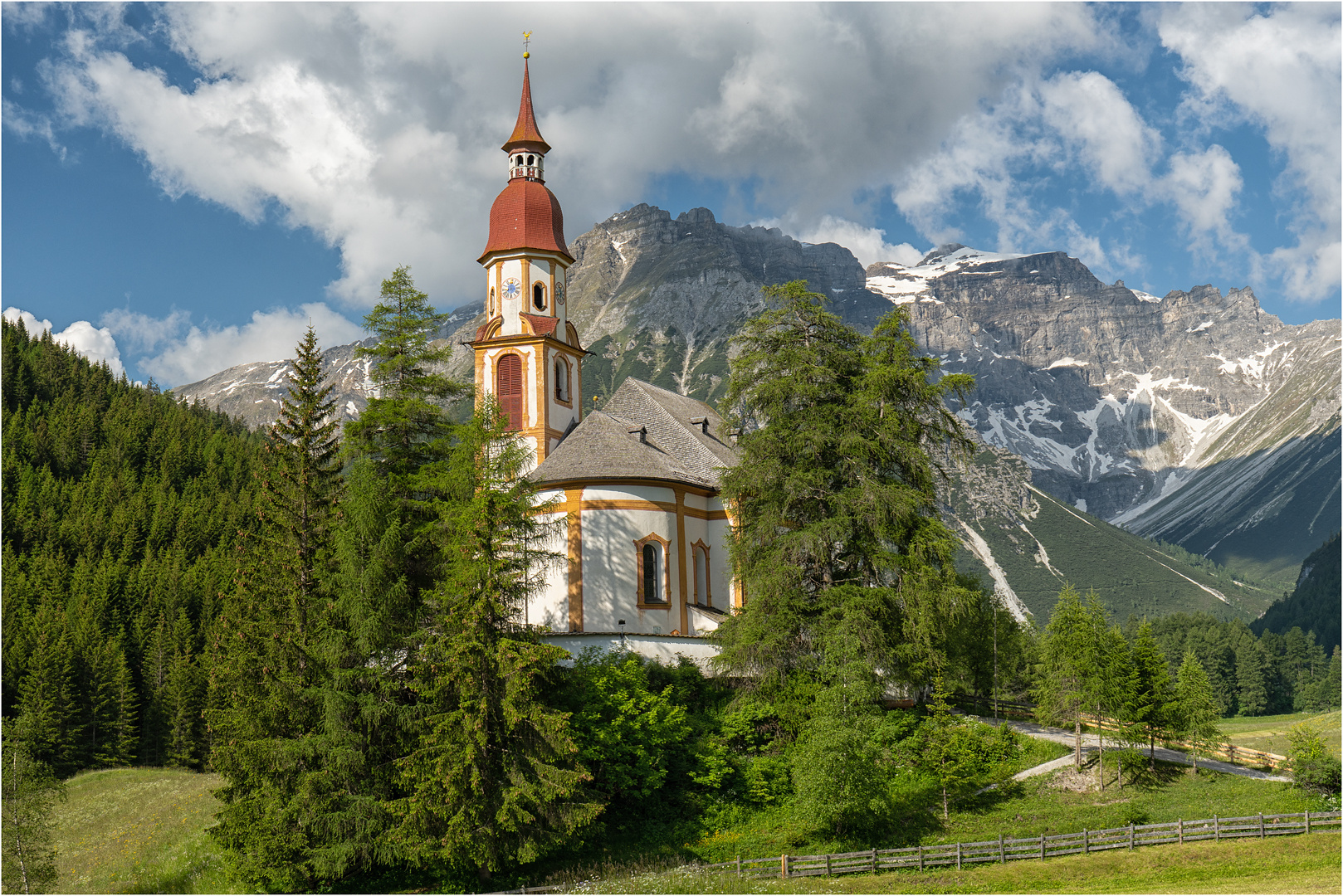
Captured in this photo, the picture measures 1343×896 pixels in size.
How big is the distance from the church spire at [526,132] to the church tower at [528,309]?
0.12 feet

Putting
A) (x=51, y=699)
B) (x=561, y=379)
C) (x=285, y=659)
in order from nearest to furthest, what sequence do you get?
(x=285, y=659)
(x=561, y=379)
(x=51, y=699)

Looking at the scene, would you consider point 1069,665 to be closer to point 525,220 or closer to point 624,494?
point 624,494

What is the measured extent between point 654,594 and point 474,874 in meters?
14.6

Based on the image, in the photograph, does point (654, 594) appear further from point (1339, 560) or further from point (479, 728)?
point (1339, 560)

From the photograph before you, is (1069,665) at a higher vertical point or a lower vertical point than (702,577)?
lower

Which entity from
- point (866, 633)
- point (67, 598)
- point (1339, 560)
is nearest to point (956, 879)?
point (866, 633)

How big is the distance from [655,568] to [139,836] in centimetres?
2182

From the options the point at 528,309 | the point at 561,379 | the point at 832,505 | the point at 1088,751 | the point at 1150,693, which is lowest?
the point at 1088,751

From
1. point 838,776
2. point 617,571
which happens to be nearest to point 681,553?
point 617,571

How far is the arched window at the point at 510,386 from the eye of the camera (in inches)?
1811

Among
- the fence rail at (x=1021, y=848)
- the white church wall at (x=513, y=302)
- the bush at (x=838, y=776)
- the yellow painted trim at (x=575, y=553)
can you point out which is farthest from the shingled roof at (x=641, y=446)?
the fence rail at (x=1021, y=848)

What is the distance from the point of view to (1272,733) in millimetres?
71875

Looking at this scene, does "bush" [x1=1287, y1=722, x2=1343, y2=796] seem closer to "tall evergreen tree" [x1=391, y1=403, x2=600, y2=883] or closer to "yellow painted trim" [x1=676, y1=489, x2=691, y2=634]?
"yellow painted trim" [x1=676, y1=489, x2=691, y2=634]

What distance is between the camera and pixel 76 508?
338 ft
